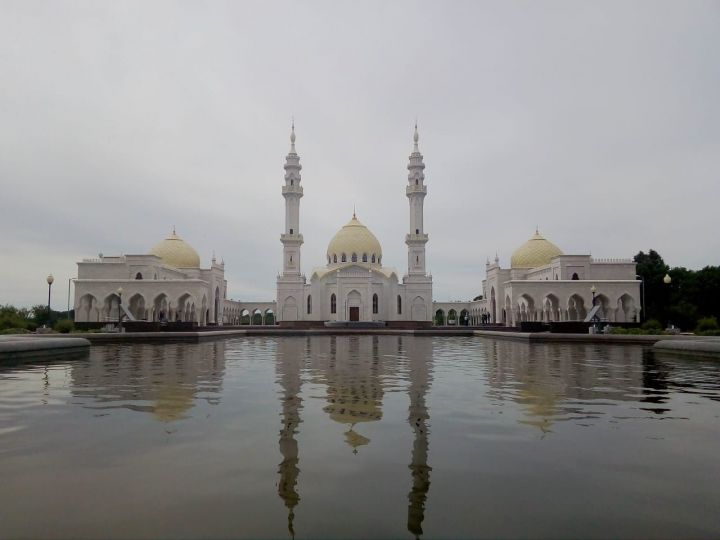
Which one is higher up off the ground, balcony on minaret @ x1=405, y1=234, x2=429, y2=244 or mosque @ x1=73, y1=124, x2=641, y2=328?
balcony on minaret @ x1=405, y1=234, x2=429, y2=244

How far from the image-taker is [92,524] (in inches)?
131

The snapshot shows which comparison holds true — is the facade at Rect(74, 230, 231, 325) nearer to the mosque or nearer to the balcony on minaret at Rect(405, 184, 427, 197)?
the mosque

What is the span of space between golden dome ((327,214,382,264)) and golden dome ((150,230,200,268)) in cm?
1391

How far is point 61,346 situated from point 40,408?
10.3 metres

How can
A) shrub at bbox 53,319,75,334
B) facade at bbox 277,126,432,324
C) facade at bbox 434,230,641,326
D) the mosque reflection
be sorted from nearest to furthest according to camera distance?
the mosque reflection < shrub at bbox 53,319,75,334 < facade at bbox 434,230,641,326 < facade at bbox 277,126,432,324

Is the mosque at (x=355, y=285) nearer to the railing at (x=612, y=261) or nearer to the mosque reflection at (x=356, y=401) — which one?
the railing at (x=612, y=261)

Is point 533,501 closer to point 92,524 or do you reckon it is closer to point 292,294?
point 92,524

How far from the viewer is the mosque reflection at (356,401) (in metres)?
3.95

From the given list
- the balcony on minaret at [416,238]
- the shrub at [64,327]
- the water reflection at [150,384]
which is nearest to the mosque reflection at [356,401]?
the water reflection at [150,384]

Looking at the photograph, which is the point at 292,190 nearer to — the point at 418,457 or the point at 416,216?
the point at 416,216

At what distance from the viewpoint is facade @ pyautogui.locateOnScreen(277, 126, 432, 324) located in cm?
5238

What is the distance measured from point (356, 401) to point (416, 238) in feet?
152

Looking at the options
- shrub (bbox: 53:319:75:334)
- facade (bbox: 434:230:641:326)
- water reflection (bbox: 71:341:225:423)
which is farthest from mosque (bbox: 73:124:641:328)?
water reflection (bbox: 71:341:225:423)

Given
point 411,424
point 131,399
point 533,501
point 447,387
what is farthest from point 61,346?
point 533,501
